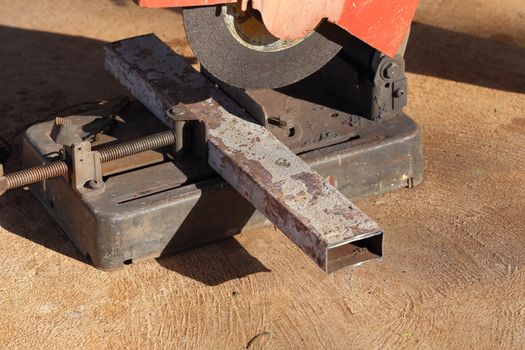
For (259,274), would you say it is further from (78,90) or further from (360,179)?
(78,90)

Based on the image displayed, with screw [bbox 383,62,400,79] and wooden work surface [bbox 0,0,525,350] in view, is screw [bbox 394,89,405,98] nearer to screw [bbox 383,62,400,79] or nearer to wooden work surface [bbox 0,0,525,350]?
screw [bbox 383,62,400,79]

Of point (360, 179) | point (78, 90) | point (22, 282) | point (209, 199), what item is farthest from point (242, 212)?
point (78, 90)

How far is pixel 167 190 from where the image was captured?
6.02 m

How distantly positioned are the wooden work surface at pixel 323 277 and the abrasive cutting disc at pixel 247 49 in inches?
31.3

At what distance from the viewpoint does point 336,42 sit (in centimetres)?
618

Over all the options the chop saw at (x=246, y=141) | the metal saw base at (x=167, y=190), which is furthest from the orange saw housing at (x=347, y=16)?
the metal saw base at (x=167, y=190)

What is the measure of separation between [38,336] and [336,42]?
2.01 metres

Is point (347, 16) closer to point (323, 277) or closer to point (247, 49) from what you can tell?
point (247, 49)

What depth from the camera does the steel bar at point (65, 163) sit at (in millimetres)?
5863

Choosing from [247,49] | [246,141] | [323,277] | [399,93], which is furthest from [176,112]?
[399,93]

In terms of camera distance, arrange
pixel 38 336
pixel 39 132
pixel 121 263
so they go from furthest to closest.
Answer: pixel 39 132, pixel 121 263, pixel 38 336

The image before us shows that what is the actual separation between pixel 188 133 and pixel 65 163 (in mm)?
655

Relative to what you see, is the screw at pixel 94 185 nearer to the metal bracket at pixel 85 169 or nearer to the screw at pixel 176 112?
the metal bracket at pixel 85 169

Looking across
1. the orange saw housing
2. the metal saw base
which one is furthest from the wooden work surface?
the orange saw housing
